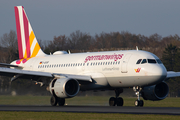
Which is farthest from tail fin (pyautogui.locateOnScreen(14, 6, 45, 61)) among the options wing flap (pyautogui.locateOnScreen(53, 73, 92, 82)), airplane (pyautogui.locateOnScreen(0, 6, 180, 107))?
wing flap (pyautogui.locateOnScreen(53, 73, 92, 82))

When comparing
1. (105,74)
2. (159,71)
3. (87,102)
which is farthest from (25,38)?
(159,71)

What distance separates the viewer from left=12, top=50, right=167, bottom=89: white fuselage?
2642 cm

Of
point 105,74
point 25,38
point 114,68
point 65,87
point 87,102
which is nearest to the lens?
point 65,87

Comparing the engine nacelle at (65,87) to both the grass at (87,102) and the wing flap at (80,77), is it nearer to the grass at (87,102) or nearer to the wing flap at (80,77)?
the wing flap at (80,77)

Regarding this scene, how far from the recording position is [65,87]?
27156 mm

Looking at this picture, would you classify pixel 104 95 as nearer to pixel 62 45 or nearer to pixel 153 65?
pixel 153 65

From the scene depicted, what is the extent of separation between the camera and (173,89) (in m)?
56.8

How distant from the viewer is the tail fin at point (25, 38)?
126 feet

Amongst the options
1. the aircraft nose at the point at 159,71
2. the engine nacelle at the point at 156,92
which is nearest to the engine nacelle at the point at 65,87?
the engine nacelle at the point at 156,92

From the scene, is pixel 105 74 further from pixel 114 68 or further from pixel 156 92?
pixel 156 92

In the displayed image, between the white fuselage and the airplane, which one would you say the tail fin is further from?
the white fuselage

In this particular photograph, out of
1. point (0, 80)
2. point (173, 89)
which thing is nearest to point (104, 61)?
point (0, 80)

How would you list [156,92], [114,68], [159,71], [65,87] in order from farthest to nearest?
1. [156,92]
2. [114,68]
3. [65,87]
4. [159,71]

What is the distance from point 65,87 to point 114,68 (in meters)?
4.30
